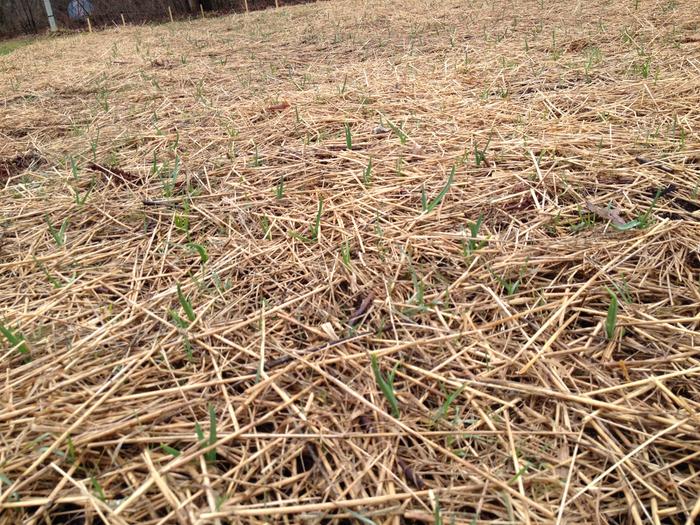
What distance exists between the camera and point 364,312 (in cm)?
105

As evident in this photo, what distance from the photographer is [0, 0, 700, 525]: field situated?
0.76 meters

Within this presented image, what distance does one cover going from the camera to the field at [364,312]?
756 millimetres

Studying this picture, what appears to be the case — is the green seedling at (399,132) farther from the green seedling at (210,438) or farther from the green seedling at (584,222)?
the green seedling at (210,438)

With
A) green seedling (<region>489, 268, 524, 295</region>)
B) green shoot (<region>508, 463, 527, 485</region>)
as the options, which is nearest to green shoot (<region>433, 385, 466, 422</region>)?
green shoot (<region>508, 463, 527, 485</region>)

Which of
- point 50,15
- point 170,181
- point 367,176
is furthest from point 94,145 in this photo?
point 50,15

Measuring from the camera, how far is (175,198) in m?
1.51

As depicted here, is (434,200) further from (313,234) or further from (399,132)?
(399,132)

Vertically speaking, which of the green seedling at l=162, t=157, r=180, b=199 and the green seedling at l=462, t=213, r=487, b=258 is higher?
the green seedling at l=162, t=157, r=180, b=199

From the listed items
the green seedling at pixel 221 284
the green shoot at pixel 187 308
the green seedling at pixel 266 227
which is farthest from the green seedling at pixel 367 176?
the green shoot at pixel 187 308

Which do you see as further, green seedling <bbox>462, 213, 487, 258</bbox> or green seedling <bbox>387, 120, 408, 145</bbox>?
green seedling <bbox>387, 120, 408, 145</bbox>

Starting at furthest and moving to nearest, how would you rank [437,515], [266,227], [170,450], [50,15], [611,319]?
[50,15]
[266,227]
[611,319]
[170,450]
[437,515]

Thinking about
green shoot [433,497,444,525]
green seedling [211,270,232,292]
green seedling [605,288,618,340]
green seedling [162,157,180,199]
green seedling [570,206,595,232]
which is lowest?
green shoot [433,497,444,525]

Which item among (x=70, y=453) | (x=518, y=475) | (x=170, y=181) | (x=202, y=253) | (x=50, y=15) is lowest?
(x=518, y=475)

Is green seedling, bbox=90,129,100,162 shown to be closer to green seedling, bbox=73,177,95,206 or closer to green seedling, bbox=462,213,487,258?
green seedling, bbox=73,177,95,206
